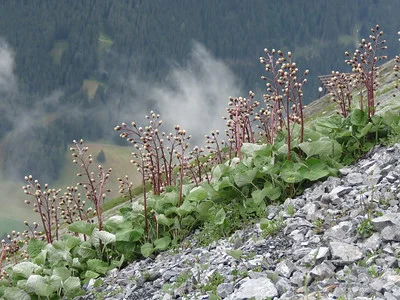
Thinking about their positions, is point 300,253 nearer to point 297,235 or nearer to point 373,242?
point 297,235

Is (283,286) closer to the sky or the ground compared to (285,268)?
closer to the ground

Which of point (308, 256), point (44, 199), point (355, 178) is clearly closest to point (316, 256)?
point (308, 256)

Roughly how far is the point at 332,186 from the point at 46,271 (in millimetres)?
5224

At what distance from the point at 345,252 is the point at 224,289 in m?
1.58

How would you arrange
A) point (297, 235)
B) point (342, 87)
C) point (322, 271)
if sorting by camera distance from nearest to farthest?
point (322, 271) < point (297, 235) < point (342, 87)

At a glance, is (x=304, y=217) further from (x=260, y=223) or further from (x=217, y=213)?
(x=217, y=213)

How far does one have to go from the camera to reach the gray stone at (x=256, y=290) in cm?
710

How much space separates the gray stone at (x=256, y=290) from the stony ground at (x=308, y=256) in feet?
0.04

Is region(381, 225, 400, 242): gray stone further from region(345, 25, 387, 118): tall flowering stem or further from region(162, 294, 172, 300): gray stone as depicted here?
region(345, 25, 387, 118): tall flowering stem

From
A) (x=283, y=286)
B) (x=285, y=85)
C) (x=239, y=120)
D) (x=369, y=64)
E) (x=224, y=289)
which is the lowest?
(x=283, y=286)

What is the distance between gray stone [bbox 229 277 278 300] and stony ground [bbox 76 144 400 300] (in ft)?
0.04

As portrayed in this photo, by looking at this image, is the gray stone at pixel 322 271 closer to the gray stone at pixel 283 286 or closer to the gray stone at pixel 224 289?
the gray stone at pixel 283 286

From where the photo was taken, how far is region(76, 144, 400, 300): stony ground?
6.99m

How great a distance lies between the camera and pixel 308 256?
7.80 m
